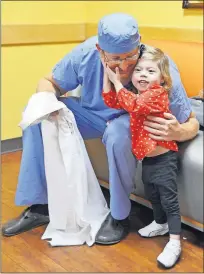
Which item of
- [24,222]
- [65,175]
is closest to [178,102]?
[65,175]

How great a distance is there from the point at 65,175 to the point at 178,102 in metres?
0.43

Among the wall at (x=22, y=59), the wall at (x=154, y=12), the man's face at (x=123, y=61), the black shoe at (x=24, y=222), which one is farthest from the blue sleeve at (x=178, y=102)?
the wall at (x=22, y=59)

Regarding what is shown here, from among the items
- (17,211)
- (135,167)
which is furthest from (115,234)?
(17,211)

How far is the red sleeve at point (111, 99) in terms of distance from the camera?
1301 mm

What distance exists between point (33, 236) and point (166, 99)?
25.2 inches

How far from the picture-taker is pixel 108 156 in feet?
4.43

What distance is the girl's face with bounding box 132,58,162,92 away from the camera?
3.94 feet

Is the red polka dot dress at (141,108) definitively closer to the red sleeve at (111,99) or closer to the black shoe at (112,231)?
the red sleeve at (111,99)

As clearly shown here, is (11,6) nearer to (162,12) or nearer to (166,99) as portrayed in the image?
(162,12)

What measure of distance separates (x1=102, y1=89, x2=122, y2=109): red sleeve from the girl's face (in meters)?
0.11

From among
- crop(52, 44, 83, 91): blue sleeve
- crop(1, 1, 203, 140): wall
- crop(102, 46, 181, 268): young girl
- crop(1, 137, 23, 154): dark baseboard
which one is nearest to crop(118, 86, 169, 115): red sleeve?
crop(102, 46, 181, 268): young girl

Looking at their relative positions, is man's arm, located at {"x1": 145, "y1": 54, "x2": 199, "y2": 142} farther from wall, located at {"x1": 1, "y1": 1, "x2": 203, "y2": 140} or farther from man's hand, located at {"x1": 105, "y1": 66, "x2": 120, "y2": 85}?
wall, located at {"x1": 1, "y1": 1, "x2": 203, "y2": 140}

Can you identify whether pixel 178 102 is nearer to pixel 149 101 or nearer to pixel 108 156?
pixel 149 101

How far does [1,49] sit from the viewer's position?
2.17m
